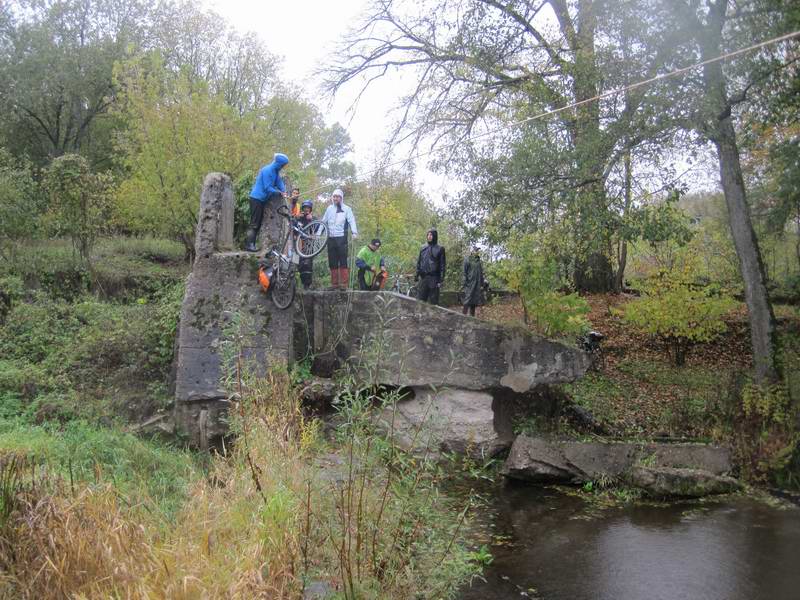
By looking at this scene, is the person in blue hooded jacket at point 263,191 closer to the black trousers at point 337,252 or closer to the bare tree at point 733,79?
the black trousers at point 337,252

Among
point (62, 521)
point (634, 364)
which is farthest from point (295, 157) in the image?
point (62, 521)

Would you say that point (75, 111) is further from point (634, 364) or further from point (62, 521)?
point (62, 521)

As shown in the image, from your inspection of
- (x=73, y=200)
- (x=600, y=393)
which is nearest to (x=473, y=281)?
(x=600, y=393)

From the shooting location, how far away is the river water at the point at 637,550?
22.7ft

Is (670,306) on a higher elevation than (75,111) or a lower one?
lower

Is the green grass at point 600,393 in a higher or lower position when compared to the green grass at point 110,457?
higher

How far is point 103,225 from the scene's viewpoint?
17906mm

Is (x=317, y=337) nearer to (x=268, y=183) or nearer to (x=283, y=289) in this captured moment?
Result: (x=283, y=289)

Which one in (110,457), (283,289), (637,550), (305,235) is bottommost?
(637,550)

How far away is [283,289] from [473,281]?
4892mm

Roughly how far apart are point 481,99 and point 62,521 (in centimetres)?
1384

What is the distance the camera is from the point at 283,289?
10.5m

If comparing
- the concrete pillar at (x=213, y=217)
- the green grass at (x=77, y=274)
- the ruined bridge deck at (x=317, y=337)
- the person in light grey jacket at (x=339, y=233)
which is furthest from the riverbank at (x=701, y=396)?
the green grass at (x=77, y=274)

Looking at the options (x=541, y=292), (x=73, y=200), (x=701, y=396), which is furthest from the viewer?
(x=73, y=200)
